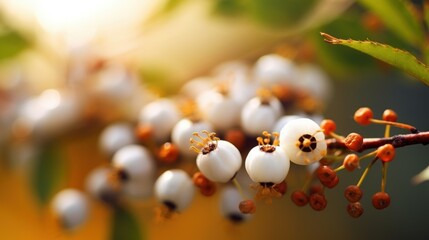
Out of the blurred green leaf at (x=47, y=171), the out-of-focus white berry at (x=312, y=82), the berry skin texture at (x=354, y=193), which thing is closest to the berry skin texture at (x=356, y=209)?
the berry skin texture at (x=354, y=193)

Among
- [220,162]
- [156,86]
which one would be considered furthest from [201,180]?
[156,86]

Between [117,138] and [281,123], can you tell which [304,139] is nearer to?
[281,123]

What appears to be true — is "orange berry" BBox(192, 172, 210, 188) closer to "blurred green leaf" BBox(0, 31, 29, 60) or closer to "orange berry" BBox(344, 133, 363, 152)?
"orange berry" BBox(344, 133, 363, 152)

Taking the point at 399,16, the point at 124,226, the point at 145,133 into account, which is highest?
the point at 399,16

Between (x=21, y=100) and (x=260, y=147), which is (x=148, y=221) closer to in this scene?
(x=21, y=100)

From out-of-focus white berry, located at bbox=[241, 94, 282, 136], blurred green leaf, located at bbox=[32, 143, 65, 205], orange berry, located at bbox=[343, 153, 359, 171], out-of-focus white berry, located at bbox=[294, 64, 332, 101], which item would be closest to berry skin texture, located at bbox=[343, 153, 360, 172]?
orange berry, located at bbox=[343, 153, 359, 171]

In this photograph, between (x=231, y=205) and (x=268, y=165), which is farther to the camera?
(x=231, y=205)

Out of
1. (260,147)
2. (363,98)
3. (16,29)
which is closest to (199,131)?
(260,147)
